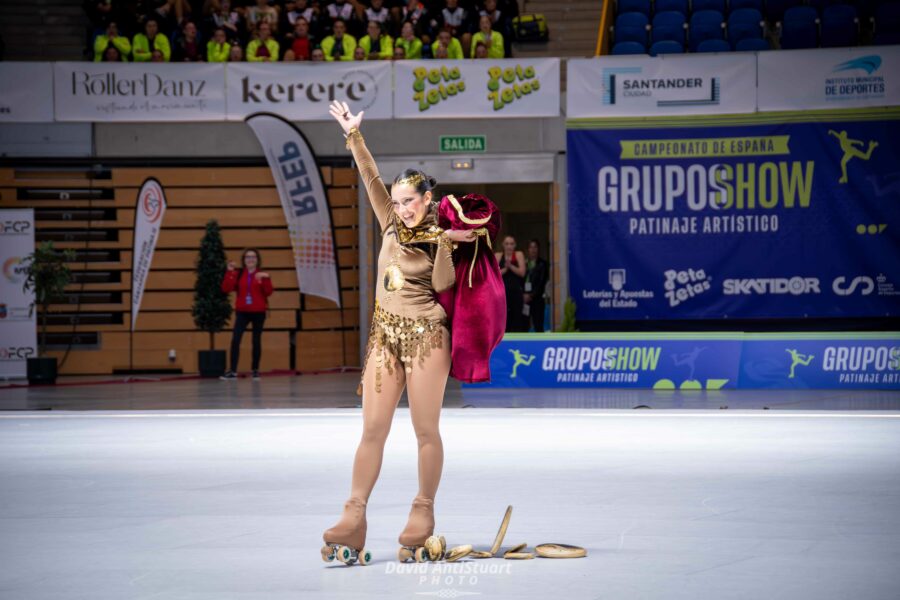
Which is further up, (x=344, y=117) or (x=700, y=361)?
(x=344, y=117)

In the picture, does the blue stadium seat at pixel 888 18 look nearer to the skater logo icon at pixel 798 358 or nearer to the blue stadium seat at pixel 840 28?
the blue stadium seat at pixel 840 28

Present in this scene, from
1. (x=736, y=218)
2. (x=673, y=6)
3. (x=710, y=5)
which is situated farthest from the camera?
(x=673, y=6)

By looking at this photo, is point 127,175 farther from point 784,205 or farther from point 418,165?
point 784,205

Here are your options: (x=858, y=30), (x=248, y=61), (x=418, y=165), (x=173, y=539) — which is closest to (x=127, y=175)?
(x=248, y=61)

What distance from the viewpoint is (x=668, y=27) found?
60.7ft

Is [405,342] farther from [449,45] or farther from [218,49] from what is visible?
[218,49]

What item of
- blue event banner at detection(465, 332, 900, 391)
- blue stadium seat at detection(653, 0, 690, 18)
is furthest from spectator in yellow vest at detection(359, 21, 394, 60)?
blue event banner at detection(465, 332, 900, 391)

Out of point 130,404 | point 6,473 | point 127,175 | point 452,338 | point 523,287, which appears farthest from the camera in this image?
point 127,175

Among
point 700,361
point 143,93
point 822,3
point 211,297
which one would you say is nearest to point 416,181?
point 700,361

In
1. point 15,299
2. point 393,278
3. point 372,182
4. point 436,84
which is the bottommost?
point 15,299

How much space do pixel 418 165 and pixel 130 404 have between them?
6.84 meters

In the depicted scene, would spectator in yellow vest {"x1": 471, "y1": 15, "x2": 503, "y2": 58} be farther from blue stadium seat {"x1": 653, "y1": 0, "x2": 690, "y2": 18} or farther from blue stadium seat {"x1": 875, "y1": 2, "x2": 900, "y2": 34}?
blue stadium seat {"x1": 875, "y1": 2, "x2": 900, "y2": 34}

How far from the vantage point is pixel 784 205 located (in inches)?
680

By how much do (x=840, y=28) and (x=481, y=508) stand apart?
13890 millimetres
